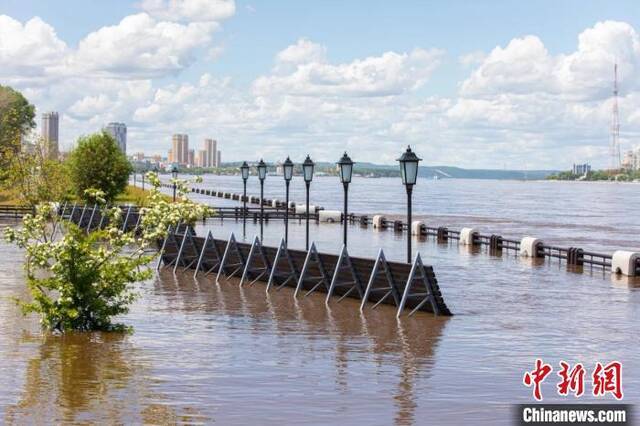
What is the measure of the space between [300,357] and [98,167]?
5782 cm

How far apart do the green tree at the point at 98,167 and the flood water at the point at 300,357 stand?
151ft

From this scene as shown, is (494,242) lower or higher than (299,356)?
higher

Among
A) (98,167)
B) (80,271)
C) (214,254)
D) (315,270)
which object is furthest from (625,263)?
(98,167)

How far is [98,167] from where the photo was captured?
7000 centimetres

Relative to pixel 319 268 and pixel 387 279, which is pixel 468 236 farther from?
pixel 387 279

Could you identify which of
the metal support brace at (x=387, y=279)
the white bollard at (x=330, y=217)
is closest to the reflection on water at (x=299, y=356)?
the metal support brace at (x=387, y=279)

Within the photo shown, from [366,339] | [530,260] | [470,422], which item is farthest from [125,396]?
[530,260]

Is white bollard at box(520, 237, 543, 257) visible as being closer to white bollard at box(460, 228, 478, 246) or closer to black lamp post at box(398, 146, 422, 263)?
white bollard at box(460, 228, 478, 246)

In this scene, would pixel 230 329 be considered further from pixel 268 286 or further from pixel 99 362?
pixel 268 286

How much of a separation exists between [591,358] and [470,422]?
4817 mm

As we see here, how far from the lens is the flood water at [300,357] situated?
11188 millimetres

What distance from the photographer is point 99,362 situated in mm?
13750

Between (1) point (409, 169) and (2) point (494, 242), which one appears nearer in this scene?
(1) point (409, 169)

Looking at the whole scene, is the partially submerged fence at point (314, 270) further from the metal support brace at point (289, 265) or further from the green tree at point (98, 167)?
the green tree at point (98, 167)
